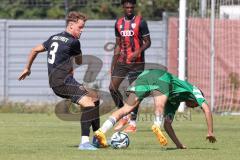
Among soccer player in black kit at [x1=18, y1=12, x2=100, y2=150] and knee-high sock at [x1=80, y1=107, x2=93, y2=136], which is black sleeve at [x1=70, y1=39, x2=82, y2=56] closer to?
soccer player in black kit at [x1=18, y1=12, x2=100, y2=150]

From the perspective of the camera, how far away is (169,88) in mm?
13164

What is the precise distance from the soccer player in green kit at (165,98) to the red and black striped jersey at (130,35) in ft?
12.3

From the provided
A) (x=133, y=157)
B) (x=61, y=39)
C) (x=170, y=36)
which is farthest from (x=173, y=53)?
(x=133, y=157)

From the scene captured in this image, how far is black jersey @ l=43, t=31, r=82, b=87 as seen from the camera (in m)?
13.4

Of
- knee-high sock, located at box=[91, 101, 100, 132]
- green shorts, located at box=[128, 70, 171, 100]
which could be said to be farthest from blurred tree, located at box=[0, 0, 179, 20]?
green shorts, located at box=[128, 70, 171, 100]

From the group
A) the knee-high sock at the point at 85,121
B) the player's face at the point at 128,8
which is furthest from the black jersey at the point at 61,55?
the player's face at the point at 128,8

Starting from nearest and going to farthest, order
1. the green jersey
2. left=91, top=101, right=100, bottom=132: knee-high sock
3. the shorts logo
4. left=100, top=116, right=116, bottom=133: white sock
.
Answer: left=100, top=116, right=116, bottom=133: white sock, the green jersey, left=91, top=101, right=100, bottom=132: knee-high sock, the shorts logo

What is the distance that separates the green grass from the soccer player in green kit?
309 millimetres

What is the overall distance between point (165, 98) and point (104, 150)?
3.82 ft

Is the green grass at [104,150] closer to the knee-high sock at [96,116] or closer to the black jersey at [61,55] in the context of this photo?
the knee-high sock at [96,116]

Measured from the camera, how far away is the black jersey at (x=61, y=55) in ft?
44.1

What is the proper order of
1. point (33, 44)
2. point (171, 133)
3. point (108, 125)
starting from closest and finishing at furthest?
point (108, 125) → point (171, 133) → point (33, 44)

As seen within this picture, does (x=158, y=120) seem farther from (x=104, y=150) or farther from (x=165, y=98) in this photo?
(x=104, y=150)

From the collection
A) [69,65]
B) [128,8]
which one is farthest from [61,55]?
[128,8]
